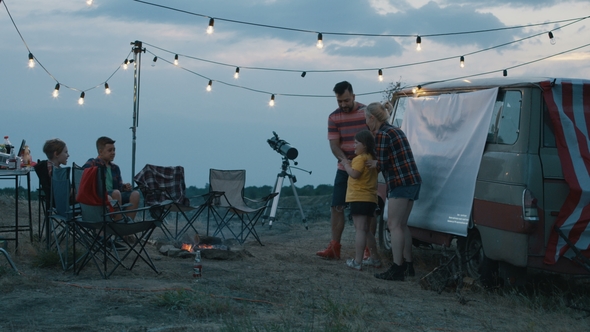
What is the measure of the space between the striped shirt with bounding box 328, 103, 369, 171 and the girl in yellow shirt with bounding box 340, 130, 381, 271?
0.42 metres

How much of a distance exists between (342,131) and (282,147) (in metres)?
2.38

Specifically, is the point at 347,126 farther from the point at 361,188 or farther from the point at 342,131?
the point at 361,188

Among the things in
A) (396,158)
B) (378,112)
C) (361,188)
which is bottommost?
(361,188)

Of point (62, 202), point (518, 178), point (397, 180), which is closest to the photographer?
point (518, 178)

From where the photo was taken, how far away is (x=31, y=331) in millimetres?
3359

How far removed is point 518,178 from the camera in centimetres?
450

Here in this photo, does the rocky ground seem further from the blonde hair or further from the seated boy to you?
the blonde hair

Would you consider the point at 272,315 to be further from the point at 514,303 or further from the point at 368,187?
the point at 368,187

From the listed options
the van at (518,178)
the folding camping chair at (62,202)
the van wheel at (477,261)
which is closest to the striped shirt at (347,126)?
the van at (518,178)

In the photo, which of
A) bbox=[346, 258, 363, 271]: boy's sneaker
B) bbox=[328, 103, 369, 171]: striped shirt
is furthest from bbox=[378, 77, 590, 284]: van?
bbox=[328, 103, 369, 171]: striped shirt

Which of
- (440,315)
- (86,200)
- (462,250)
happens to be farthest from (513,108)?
(86,200)

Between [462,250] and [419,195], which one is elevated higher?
[419,195]

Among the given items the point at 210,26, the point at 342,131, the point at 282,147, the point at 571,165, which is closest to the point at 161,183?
the point at 282,147

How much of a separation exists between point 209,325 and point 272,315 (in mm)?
483
